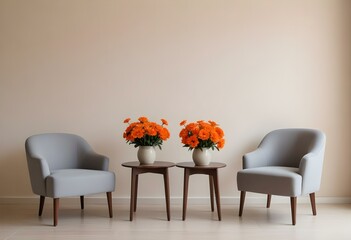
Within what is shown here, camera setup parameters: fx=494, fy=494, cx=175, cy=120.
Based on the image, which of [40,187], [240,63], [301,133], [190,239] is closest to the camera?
[190,239]

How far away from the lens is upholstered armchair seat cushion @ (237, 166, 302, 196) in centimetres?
459

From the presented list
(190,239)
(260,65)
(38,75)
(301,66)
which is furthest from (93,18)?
(190,239)

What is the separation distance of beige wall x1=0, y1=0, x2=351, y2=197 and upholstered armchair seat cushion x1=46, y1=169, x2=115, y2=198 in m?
0.78

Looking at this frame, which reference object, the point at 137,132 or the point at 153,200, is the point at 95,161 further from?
the point at 153,200

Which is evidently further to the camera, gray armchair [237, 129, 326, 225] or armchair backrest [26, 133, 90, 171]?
armchair backrest [26, 133, 90, 171]

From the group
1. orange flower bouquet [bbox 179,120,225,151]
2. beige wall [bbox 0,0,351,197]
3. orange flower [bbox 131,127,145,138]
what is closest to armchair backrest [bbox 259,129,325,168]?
beige wall [bbox 0,0,351,197]

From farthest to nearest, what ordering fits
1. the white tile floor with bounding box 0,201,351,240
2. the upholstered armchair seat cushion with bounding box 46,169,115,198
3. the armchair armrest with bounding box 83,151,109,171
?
the armchair armrest with bounding box 83,151,109,171, the upholstered armchair seat cushion with bounding box 46,169,115,198, the white tile floor with bounding box 0,201,351,240

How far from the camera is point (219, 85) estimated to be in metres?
5.70

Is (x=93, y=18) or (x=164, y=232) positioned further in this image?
(x=93, y=18)

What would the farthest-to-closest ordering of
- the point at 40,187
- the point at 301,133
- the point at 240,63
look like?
the point at 240,63
the point at 301,133
the point at 40,187

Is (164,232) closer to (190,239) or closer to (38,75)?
(190,239)

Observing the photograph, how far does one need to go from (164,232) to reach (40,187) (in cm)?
130

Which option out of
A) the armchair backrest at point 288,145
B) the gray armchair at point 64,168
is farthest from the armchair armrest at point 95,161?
the armchair backrest at point 288,145

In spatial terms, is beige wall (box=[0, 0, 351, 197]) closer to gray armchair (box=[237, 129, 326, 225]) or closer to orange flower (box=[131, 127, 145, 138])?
gray armchair (box=[237, 129, 326, 225])
